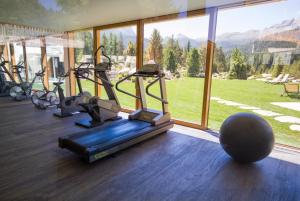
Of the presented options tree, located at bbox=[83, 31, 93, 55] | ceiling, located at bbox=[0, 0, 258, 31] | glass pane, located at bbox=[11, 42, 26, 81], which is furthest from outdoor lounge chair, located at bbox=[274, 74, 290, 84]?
glass pane, located at bbox=[11, 42, 26, 81]

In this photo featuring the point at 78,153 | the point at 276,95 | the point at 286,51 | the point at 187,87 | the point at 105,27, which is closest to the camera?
the point at 78,153

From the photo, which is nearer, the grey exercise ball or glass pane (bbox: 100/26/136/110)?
the grey exercise ball

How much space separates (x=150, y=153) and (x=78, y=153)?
1059mm

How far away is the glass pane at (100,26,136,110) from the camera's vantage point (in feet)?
18.0

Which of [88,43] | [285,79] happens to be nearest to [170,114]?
[285,79]

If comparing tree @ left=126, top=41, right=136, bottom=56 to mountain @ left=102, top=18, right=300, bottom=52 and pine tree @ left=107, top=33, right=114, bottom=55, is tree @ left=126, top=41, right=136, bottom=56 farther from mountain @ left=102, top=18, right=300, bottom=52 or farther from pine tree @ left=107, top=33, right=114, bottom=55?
mountain @ left=102, top=18, right=300, bottom=52

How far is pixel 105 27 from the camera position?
5840 mm

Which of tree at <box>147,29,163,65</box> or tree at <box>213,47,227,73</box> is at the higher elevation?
tree at <box>147,29,163,65</box>

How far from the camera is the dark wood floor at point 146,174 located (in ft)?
6.85

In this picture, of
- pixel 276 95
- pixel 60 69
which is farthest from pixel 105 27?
pixel 276 95

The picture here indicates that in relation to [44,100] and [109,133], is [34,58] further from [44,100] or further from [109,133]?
[109,133]

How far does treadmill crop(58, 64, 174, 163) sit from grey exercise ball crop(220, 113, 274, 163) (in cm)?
134

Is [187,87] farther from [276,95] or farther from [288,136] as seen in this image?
[288,136]

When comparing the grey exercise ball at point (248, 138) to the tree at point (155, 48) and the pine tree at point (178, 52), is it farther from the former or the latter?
the tree at point (155, 48)
